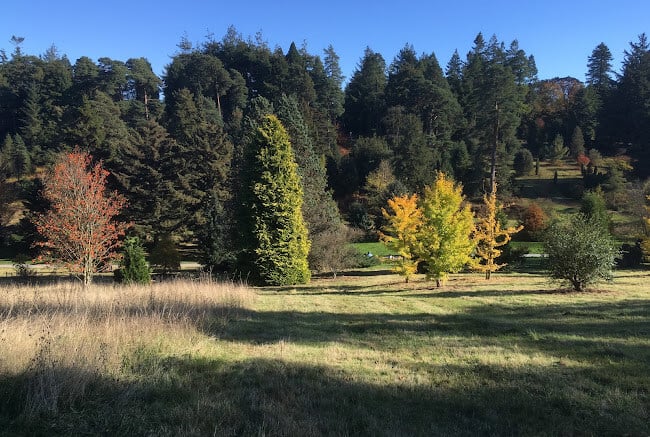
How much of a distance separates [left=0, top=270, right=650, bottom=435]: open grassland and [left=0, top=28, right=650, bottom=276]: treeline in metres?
15.2

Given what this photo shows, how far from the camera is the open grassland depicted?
4.05 meters

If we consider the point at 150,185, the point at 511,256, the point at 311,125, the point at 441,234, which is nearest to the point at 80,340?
the point at 441,234

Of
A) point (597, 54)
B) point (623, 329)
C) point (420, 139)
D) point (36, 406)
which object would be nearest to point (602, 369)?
point (623, 329)

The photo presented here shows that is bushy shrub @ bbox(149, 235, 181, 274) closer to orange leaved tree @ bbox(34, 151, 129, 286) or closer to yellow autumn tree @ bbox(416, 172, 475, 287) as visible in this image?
orange leaved tree @ bbox(34, 151, 129, 286)

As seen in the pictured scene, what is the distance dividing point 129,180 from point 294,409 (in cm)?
4230

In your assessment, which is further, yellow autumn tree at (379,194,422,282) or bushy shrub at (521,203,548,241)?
bushy shrub at (521,203,548,241)

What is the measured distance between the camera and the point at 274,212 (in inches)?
866

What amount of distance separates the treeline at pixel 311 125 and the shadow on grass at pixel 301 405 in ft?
58.3

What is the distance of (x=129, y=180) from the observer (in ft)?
137

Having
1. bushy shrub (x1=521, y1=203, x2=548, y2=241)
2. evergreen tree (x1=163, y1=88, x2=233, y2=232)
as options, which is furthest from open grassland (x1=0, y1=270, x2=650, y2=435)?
bushy shrub (x1=521, y1=203, x2=548, y2=241)

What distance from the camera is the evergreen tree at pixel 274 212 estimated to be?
21.7 meters

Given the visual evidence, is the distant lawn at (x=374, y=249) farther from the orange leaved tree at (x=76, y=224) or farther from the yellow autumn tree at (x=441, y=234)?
the orange leaved tree at (x=76, y=224)

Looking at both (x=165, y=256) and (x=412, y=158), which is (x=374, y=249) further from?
(x=165, y=256)

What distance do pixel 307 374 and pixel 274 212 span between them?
656 inches
